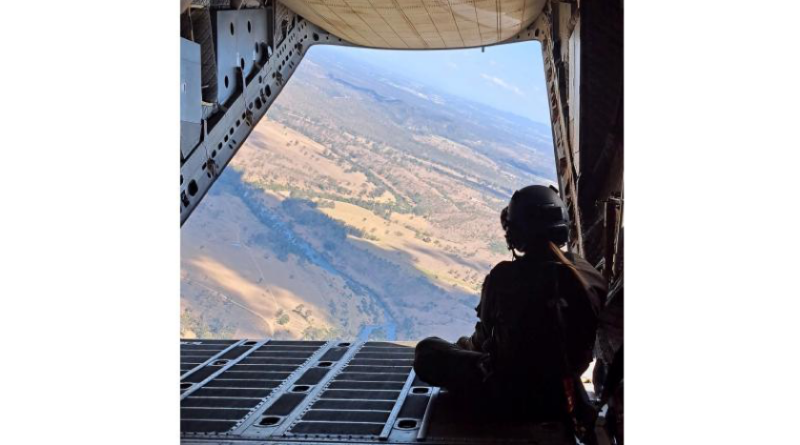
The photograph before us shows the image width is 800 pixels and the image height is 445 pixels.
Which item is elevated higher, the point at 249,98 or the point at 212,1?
the point at 212,1

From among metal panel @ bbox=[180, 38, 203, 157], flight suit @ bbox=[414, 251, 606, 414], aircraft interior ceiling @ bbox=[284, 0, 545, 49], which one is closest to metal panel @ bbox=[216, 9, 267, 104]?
aircraft interior ceiling @ bbox=[284, 0, 545, 49]

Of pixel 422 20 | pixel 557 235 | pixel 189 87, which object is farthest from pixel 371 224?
pixel 422 20

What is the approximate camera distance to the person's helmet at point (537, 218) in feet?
10.7

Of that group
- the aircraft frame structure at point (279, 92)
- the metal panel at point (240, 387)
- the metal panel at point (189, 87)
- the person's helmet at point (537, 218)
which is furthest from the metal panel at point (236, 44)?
the person's helmet at point (537, 218)

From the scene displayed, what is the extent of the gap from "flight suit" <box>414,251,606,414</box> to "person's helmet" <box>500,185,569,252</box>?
98 millimetres

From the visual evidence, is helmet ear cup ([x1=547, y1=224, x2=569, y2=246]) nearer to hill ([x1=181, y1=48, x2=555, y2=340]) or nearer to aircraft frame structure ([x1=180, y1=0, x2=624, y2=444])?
aircraft frame structure ([x1=180, y1=0, x2=624, y2=444])

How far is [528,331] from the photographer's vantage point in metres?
3.19

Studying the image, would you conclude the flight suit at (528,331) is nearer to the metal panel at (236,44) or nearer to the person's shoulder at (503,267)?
the person's shoulder at (503,267)

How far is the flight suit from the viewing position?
3.10 m

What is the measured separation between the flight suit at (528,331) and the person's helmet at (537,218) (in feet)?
0.32
